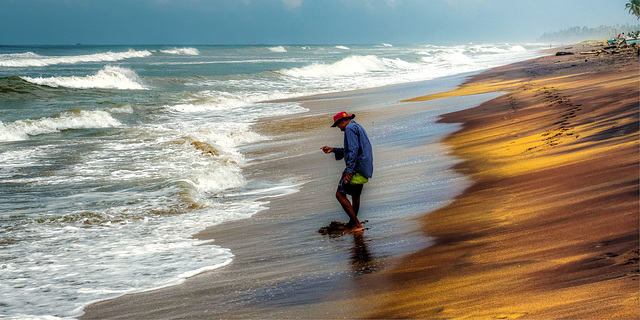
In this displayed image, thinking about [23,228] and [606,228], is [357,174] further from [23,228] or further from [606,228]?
[23,228]

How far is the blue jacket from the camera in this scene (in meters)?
6.83

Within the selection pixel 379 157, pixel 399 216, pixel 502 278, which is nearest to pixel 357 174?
pixel 399 216

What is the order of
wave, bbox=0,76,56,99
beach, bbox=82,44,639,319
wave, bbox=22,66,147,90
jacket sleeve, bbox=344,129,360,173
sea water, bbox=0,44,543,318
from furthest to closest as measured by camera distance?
1. wave, bbox=22,66,147,90
2. wave, bbox=0,76,56,99
3. jacket sleeve, bbox=344,129,360,173
4. sea water, bbox=0,44,543,318
5. beach, bbox=82,44,639,319

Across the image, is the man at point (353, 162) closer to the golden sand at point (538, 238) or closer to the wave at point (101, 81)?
the golden sand at point (538, 238)

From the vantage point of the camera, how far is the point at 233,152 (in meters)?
14.6

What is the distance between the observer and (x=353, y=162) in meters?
6.84

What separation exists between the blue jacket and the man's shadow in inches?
31.2

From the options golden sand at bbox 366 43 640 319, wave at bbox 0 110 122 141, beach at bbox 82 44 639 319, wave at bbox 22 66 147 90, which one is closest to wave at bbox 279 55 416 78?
wave at bbox 22 66 147 90

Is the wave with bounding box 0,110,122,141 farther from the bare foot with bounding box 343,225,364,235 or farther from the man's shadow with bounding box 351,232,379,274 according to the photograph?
the man's shadow with bounding box 351,232,379,274

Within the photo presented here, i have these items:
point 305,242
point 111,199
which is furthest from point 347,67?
point 305,242

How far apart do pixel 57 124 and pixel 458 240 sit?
18.9 meters

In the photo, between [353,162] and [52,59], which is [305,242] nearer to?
[353,162]

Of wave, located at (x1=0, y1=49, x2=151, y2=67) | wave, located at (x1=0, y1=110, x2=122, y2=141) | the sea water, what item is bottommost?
the sea water

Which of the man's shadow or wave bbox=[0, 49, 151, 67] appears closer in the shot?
the man's shadow
